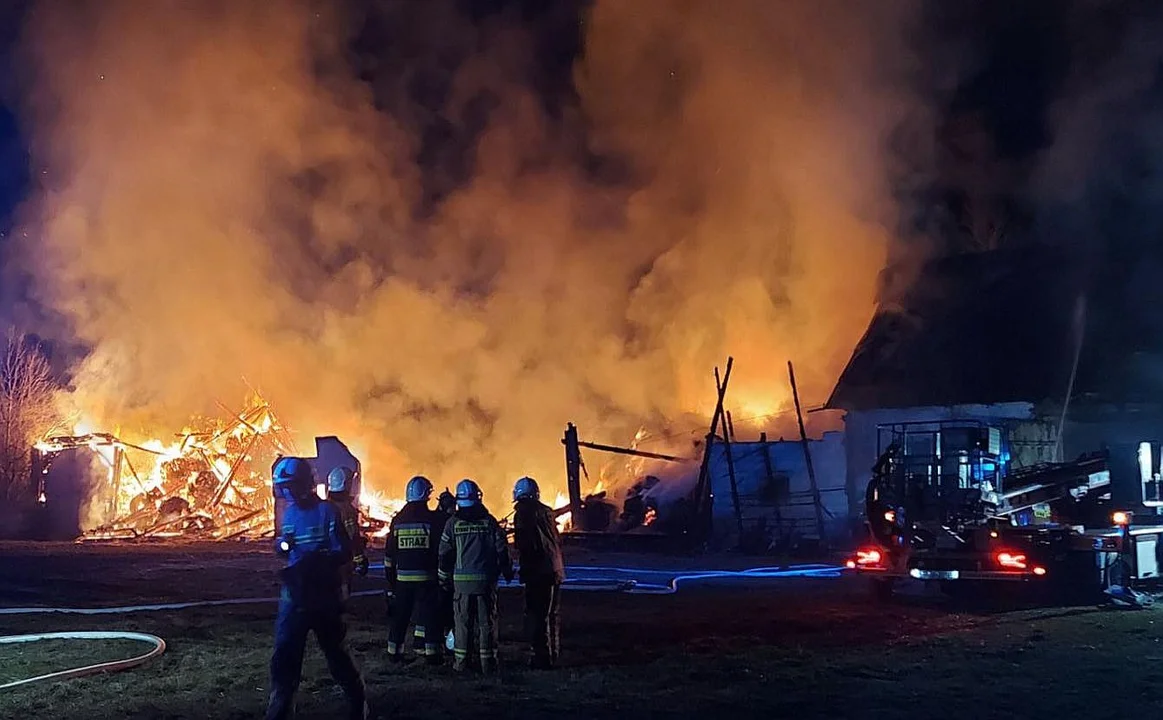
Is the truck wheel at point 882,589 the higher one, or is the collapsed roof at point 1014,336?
the collapsed roof at point 1014,336

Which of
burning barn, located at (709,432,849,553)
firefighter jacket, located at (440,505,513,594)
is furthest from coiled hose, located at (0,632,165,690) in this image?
burning barn, located at (709,432,849,553)

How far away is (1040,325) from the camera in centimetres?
2678

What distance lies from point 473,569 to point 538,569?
0.68 m

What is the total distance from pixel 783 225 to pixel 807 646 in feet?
77.3


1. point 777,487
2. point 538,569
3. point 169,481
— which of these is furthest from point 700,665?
point 169,481

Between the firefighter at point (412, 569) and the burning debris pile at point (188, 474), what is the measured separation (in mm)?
22787

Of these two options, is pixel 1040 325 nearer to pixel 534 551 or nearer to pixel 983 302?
pixel 983 302

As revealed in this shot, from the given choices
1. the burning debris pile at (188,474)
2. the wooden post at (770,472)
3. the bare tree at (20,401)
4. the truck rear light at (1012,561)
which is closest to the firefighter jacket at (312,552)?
the truck rear light at (1012,561)

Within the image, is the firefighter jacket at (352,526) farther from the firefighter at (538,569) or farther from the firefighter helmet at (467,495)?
the firefighter at (538,569)

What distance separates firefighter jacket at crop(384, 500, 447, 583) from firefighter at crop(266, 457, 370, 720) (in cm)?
282

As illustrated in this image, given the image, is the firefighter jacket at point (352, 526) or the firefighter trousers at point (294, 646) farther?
the firefighter jacket at point (352, 526)

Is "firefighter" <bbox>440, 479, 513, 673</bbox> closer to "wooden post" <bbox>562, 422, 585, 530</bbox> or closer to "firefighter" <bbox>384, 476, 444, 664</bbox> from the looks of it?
"firefighter" <bbox>384, 476, 444, 664</bbox>

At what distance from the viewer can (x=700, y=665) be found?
9586 mm

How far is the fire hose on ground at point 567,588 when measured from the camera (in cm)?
955
